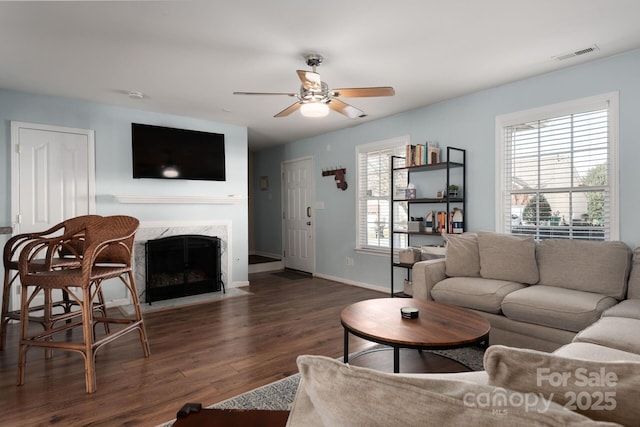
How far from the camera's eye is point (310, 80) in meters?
2.68

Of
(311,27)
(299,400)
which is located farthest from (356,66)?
(299,400)

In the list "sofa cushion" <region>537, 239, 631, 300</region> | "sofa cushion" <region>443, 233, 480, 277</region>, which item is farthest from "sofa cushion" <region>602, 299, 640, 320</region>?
"sofa cushion" <region>443, 233, 480, 277</region>

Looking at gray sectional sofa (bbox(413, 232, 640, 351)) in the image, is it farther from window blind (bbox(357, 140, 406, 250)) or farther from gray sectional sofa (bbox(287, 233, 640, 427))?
window blind (bbox(357, 140, 406, 250))

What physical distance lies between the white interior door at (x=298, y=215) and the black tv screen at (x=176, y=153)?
5.58 ft

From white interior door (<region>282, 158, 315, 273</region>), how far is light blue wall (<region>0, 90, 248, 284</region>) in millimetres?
1268

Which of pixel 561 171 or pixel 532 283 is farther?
pixel 561 171

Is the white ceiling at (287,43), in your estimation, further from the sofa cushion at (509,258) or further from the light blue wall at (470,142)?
the sofa cushion at (509,258)

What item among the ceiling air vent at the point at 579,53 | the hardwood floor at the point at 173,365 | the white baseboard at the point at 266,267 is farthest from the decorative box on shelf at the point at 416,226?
the white baseboard at the point at 266,267

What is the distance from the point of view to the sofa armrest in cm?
333

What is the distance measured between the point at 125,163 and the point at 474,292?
4.18 meters

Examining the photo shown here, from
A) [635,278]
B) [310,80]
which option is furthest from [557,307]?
[310,80]

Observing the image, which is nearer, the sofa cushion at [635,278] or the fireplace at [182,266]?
the sofa cushion at [635,278]

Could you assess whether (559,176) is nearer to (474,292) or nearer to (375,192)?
(474,292)

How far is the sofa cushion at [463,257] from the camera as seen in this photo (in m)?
3.44
